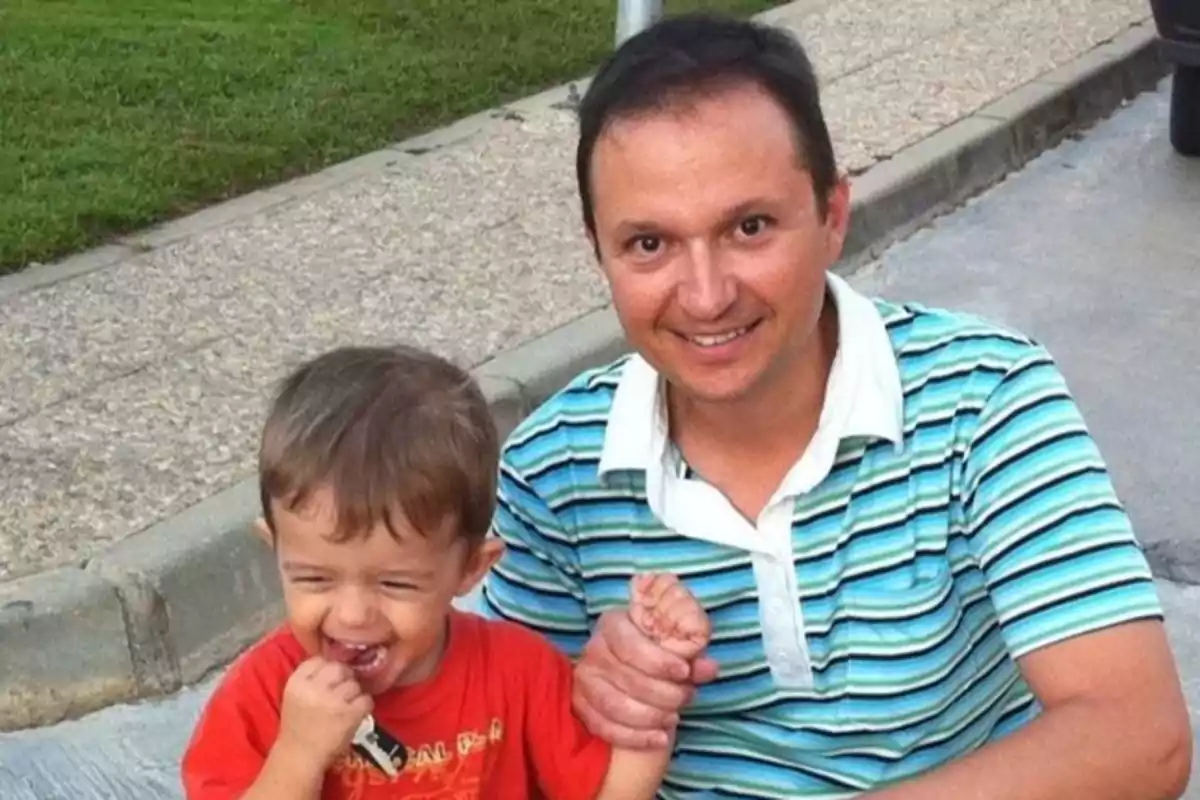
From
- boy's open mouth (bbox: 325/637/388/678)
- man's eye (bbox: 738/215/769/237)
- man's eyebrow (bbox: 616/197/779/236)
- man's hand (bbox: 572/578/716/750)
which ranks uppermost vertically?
man's eyebrow (bbox: 616/197/779/236)

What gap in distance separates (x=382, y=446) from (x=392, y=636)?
8.2 inches

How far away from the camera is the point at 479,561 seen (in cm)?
222

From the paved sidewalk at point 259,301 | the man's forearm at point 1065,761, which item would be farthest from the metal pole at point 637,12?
the man's forearm at point 1065,761

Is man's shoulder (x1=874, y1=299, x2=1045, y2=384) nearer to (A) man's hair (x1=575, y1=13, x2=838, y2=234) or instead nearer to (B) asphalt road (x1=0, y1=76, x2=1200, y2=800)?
(A) man's hair (x1=575, y1=13, x2=838, y2=234)

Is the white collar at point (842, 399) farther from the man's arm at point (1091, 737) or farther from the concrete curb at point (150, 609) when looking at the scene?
the concrete curb at point (150, 609)

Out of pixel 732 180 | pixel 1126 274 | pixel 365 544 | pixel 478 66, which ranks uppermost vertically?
pixel 732 180

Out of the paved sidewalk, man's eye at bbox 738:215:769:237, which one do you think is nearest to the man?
man's eye at bbox 738:215:769:237

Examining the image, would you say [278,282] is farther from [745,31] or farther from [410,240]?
[745,31]

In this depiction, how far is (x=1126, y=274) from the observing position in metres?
6.40

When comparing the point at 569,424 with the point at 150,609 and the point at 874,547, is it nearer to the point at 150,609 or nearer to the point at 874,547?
the point at 874,547

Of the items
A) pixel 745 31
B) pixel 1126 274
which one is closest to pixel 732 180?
pixel 745 31

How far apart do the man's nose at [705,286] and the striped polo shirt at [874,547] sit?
0.19 meters

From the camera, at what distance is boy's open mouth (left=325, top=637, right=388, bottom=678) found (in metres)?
2.11

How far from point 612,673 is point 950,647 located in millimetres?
384
